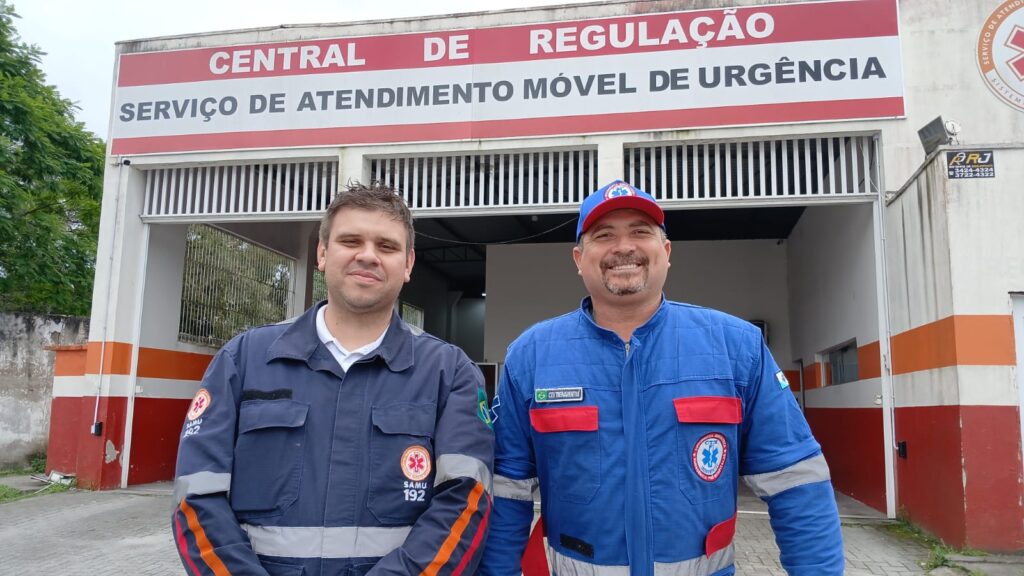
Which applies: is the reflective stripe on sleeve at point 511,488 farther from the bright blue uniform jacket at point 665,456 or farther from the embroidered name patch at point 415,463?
the embroidered name patch at point 415,463

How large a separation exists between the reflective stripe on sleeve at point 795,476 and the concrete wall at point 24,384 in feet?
37.0

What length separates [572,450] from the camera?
6.56 ft

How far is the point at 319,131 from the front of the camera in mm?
7824

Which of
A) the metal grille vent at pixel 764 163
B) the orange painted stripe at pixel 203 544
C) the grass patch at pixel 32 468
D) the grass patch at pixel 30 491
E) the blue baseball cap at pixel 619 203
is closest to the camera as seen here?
the orange painted stripe at pixel 203 544

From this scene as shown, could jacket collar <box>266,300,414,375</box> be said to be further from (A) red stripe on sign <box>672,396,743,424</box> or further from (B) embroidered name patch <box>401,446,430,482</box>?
(A) red stripe on sign <box>672,396,743,424</box>

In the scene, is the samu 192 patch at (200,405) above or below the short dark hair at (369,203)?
below

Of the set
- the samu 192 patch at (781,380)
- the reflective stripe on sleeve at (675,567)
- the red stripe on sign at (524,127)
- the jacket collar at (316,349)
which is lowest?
the reflective stripe on sleeve at (675,567)

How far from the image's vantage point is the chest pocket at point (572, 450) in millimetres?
1967

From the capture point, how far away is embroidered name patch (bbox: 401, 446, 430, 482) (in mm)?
1924

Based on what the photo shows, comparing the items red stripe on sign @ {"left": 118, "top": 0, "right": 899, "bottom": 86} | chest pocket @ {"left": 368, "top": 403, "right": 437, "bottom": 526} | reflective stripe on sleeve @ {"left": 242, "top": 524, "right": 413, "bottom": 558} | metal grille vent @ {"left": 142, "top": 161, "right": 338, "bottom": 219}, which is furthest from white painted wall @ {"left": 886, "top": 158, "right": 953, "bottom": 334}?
metal grille vent @ {"left": 142, "top": 161, "right": 338, "bottom": 219}

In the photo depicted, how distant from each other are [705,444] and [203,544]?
1.35 m

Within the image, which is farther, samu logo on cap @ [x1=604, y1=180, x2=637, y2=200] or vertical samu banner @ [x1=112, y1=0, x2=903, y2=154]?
vertical samu banner @ [x1=112, y1=0, x2=903, y2=154]

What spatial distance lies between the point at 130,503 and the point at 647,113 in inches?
273

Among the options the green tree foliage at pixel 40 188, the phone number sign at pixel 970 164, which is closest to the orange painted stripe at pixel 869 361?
the phone number sign at pixel 970 164
